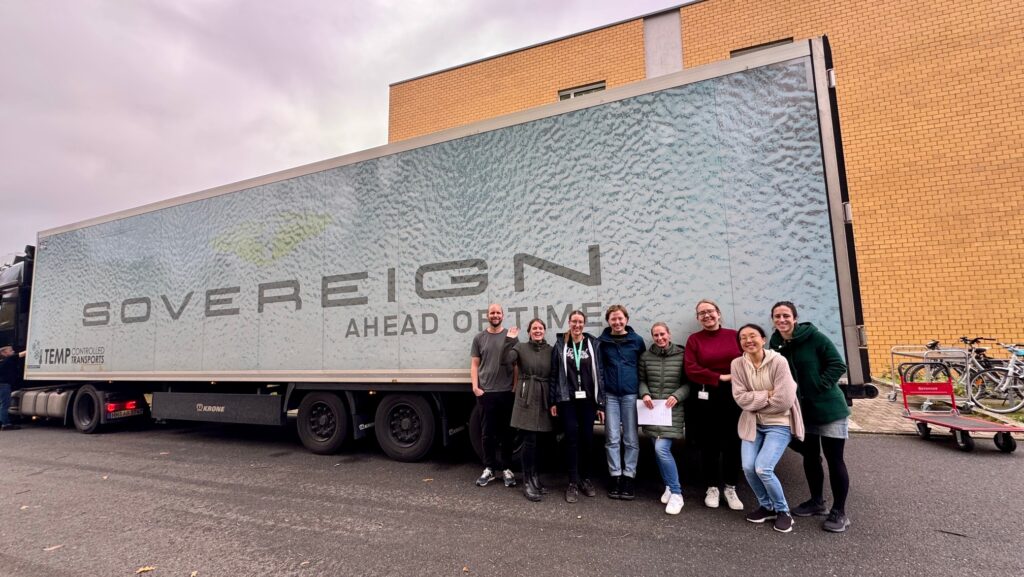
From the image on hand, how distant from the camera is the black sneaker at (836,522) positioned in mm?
3230

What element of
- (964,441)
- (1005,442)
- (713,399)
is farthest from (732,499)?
(1005,442)

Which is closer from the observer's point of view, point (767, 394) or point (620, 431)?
point (767, 394)

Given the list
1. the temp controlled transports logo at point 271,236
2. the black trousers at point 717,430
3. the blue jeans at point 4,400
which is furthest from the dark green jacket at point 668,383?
the blue jeans at point 4,400

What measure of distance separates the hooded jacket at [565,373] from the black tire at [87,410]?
7.95m

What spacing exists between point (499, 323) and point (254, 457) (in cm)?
381

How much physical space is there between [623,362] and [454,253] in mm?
2061

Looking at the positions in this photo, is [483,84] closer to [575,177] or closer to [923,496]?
[575,177]

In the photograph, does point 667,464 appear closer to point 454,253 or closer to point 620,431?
point 620,431

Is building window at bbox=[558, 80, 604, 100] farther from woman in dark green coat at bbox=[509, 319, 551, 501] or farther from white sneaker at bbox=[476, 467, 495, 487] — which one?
white sneaker at bbox=[476, 467, 495, 487]

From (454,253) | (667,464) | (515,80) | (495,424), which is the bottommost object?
(667,464)

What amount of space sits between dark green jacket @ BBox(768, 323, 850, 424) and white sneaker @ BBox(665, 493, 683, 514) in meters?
1.11

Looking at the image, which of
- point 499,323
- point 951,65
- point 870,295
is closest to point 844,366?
point 499,323

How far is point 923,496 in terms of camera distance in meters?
3.85

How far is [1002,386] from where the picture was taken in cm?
719
